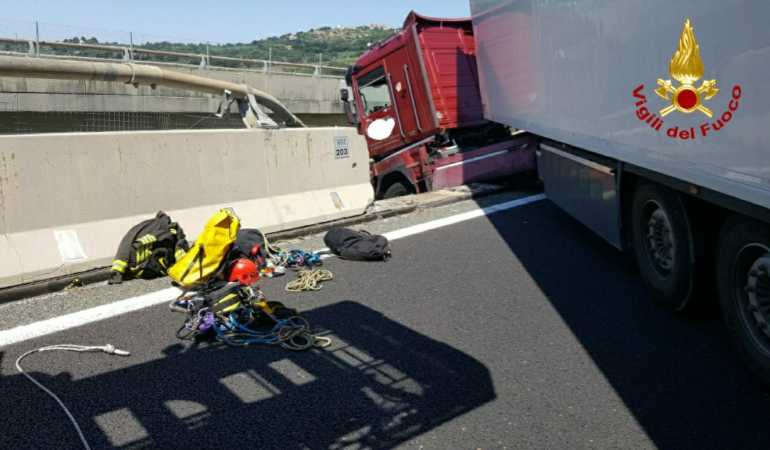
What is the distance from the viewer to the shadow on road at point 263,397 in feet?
11.4

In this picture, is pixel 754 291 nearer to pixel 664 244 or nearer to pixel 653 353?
pixel 653 353

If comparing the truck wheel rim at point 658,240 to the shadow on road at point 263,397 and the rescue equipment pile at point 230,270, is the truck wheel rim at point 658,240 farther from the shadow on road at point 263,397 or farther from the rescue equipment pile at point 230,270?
the rescue equipment pile at point 230,270

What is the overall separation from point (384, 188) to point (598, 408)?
9.68 m

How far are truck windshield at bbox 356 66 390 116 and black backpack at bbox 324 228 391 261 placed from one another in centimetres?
644

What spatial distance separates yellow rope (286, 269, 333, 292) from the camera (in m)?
5.99

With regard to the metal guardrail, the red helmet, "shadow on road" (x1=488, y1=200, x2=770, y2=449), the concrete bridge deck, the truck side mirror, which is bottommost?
"shadow on road" (x1=488, y1=200, x2=770, y2=449)

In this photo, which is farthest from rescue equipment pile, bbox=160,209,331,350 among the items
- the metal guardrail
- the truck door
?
the metal guardrail

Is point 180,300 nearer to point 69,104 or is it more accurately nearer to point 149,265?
point 149,265

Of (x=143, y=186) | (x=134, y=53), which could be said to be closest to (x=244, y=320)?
(x=143, y=186)

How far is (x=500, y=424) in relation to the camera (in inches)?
144

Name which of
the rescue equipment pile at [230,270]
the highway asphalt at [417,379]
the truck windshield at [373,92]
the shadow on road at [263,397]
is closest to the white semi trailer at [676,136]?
the highway asphalt at [417,379]

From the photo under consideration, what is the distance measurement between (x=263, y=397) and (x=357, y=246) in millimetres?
3255

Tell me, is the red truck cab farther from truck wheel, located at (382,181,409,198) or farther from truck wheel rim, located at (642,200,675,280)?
truck wheel rim, located at (642,200,675,280)

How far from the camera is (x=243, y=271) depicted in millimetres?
6188
